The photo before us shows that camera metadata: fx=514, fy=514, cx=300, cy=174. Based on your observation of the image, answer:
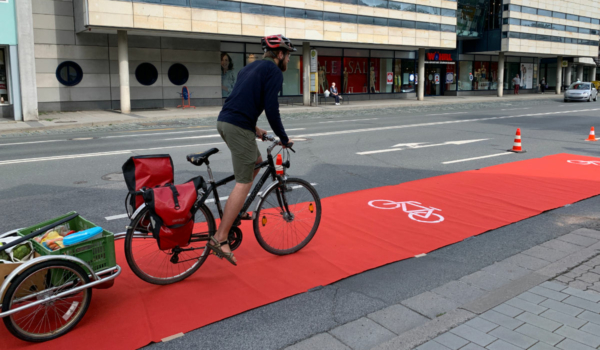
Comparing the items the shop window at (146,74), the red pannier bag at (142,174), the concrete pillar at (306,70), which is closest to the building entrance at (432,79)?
the concrete pillar at (306,70)

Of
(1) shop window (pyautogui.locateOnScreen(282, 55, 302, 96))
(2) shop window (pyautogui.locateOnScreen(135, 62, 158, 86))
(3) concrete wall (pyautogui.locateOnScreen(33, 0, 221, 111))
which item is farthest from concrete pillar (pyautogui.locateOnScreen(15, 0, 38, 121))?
(1) shop window (pyautogui.locateOnScreen(282, 55, 302, 96))

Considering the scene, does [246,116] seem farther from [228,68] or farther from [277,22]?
[228,68]

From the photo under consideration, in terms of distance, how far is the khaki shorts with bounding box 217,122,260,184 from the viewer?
4492 millimetres

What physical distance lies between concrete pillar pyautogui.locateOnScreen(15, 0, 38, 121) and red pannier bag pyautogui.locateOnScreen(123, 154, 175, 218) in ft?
68.0

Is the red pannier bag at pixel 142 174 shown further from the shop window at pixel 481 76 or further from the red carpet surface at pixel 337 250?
the shop window at pixel 481 76

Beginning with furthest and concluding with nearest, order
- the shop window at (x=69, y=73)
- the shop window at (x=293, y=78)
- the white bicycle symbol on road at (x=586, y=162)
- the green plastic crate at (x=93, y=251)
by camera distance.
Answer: the shop window at (x=293, y=78) → the shop window at (x=69, y=73) → the white bicycle symbol on road at (x=586, y=162) → the green plastic crate at (x=93, y=251)

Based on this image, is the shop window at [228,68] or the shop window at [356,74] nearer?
the shop window at [228,68]

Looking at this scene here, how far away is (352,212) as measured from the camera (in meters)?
6.77

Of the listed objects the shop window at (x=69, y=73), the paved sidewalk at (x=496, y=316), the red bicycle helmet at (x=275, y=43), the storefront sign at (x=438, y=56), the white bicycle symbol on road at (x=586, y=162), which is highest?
the storefront sign at (x=438, y=56)

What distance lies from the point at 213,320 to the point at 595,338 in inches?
102

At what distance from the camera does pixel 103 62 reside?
2711 centimetres

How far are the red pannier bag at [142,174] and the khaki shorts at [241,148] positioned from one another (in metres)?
0.58

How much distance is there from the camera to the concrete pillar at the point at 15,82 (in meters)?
21.6

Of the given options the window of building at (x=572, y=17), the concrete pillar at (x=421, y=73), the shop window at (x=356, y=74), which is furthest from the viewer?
the window of building at (x=572, y=17)
